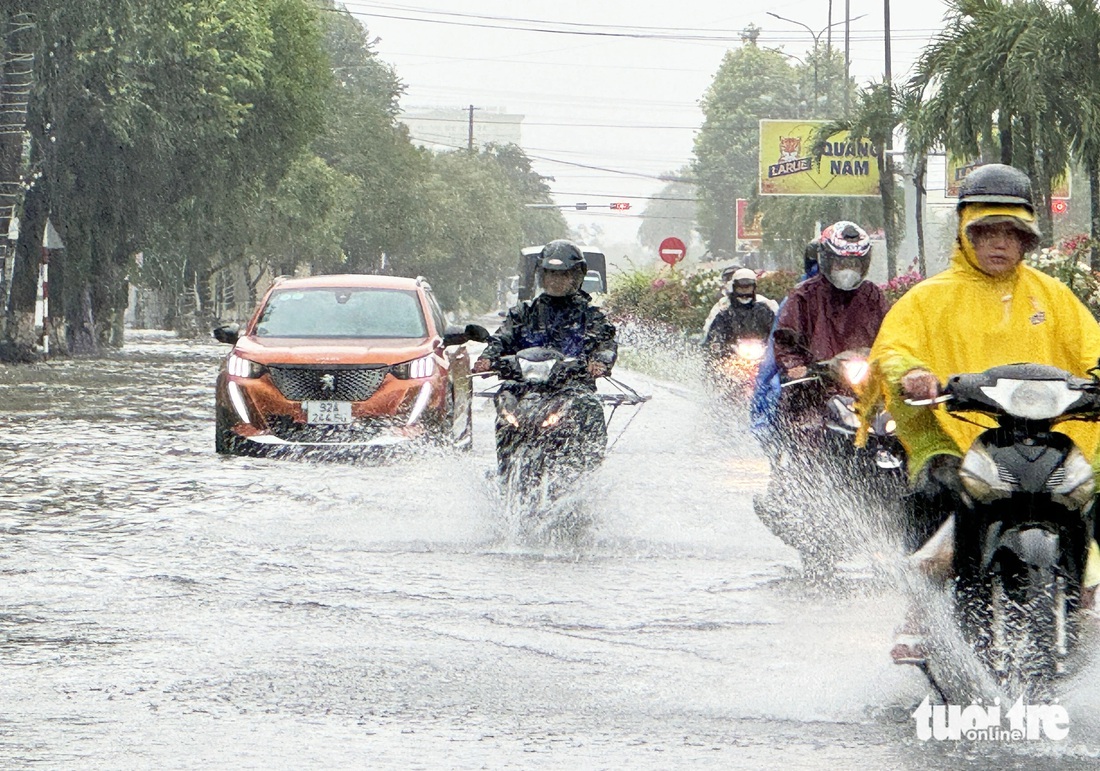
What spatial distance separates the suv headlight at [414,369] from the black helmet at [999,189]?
10.8 metres

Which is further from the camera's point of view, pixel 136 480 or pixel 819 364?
pixel 136 480

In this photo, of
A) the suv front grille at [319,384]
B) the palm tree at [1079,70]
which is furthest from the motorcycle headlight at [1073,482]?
the palm tree at [1079,70]

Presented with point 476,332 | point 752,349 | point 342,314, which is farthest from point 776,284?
point 476,332

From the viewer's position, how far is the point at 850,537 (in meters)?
10.2

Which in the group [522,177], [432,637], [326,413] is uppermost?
[522,177]

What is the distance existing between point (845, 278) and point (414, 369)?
7624 millimetres

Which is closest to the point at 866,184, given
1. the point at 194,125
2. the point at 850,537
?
the point at 194,125

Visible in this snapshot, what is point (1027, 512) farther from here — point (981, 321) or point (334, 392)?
point (334, 392)

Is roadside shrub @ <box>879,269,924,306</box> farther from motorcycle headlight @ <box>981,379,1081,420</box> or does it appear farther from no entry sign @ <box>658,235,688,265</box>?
motorcycle headlight @ <box>981,379,1081,420</box>

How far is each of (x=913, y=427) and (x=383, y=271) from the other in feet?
306

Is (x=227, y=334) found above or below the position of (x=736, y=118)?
below

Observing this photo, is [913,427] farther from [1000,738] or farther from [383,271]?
[383,271]

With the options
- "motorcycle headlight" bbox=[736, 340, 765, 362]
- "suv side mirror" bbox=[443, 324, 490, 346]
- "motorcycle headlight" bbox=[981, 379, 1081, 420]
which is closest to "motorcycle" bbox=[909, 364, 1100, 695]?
"motorcycle headlight" bbox=[981, 379, 1081, 420]

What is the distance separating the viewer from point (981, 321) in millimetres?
6324
